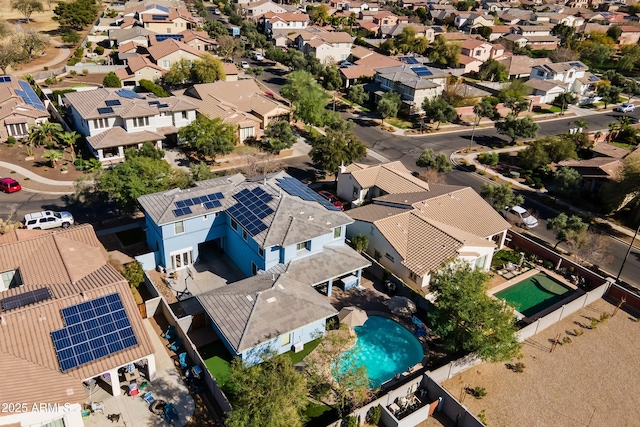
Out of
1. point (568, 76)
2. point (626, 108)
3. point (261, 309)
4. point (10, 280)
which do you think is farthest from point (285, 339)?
point (568, 76)

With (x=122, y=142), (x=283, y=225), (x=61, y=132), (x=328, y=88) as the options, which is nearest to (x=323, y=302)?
(x=283, y=225)

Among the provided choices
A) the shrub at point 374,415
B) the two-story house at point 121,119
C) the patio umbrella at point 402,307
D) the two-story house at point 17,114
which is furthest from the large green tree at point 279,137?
the shrub at point 374,415

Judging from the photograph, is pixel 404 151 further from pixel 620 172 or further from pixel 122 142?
pixel 122 142

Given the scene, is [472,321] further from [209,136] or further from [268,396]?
[209,136]

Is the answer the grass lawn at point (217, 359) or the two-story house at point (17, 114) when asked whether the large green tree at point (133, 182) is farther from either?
the two-story house at point (17, 114)

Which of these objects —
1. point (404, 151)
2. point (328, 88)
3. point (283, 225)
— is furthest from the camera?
point (328, 88)

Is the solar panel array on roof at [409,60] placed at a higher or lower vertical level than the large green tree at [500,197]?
higher
